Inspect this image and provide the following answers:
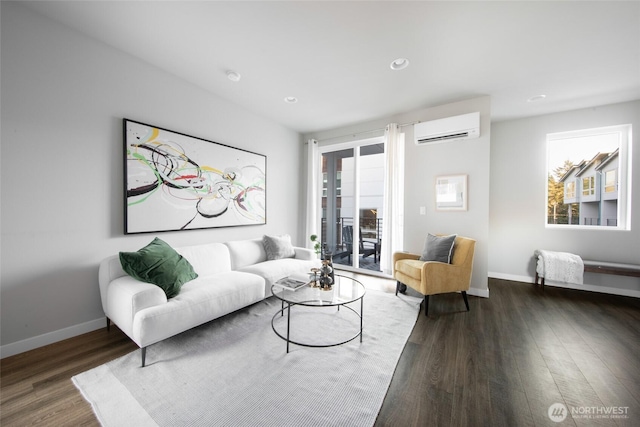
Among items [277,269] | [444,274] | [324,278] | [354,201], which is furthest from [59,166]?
[444,274]

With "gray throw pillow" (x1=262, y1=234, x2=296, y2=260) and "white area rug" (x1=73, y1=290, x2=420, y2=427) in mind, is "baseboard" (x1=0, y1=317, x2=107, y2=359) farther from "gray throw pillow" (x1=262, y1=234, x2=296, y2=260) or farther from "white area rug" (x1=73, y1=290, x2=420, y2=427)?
"gray throw pillow" (x1=262, y1=234, x2=296, y2=260)

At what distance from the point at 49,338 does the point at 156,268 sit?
3.28 ft

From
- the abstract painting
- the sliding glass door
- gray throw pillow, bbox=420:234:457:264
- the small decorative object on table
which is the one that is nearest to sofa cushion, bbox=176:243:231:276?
the abstract painting

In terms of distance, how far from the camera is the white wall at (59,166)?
1.78 meters

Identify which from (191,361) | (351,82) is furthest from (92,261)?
(351,82)

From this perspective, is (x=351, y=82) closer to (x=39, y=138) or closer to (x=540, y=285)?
(x=39, y=138)

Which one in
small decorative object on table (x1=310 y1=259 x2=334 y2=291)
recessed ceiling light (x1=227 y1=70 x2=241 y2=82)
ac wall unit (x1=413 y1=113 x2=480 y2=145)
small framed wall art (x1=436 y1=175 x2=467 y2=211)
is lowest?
small decorative object on table (x1=310 y1=259 x2=334 y2=291)

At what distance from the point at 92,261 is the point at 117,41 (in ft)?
6.66

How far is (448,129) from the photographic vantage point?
321 centimetres

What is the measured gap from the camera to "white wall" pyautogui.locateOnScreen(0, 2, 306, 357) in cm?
178

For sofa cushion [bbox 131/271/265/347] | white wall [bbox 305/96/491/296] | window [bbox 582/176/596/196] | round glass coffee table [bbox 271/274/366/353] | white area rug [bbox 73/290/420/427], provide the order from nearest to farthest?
white area rug [bbox 73/290/420/427], sofa cushion [bbox 131/271/265/347], round glass coffee table [bbox 271/274/366/353], white wall [bbox 305/96/491/296], window [bbox 582/176/596/196]

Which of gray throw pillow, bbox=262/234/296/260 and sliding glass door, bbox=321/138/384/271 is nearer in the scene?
gray throw pillow, bbox=262/234/296/260

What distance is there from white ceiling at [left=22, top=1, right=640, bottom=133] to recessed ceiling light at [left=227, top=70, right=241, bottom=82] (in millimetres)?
53

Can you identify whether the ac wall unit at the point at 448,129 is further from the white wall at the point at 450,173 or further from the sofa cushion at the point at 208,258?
the sofa cushion at the point at 208,258
